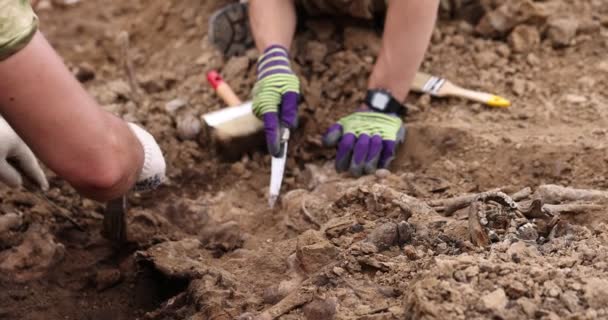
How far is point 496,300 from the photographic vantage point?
1.35 m

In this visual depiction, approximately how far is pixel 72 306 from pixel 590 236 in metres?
1.34

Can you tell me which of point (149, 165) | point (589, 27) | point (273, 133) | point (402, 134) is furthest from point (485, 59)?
point (149, 165)

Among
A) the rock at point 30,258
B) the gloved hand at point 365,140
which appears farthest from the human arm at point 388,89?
the rock at point 30,258

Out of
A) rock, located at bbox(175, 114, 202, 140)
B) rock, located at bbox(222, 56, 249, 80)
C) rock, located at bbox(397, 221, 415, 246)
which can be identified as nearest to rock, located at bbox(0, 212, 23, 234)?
rock, located at bbox(175, 114, 202, 140)

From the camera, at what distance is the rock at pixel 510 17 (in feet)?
9.04

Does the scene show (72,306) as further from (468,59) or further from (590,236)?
(468,59)

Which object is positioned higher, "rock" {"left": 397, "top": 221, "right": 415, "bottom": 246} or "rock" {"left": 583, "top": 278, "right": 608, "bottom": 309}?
"rock" {"left": 583, "top": 278, "right": 608, "bottom": 309}

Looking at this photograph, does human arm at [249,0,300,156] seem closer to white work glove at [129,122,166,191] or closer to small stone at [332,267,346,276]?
white work glove at [129,122,166,191]

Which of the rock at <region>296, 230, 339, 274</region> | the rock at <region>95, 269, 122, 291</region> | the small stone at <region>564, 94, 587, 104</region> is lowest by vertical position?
the rock at <region>95, 269, 122, 291</region>

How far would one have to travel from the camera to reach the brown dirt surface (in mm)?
1549

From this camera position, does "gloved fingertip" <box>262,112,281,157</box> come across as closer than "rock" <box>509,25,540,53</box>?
Yes

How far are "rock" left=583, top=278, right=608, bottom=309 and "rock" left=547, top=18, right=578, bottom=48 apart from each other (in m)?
1.54

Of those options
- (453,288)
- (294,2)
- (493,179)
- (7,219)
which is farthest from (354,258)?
(294,2)

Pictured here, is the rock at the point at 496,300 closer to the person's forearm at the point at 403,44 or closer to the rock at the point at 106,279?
the rock at the point at 106,279
